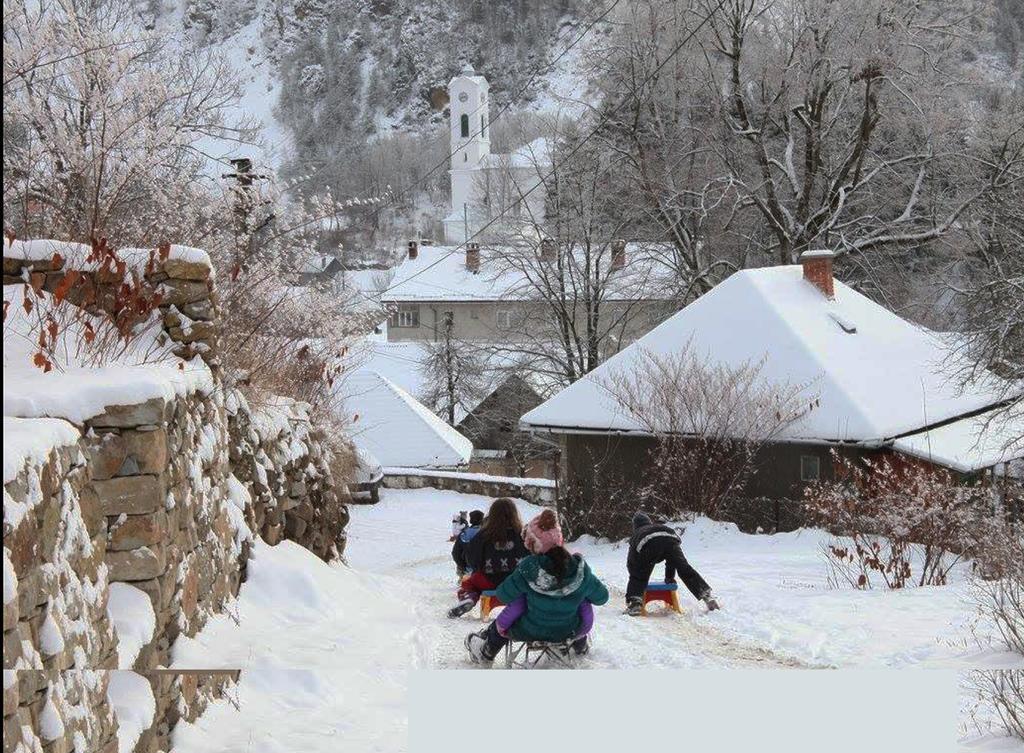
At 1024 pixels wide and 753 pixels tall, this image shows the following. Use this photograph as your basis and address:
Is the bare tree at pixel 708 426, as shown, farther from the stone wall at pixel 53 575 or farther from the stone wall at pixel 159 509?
the stone wall at pixel 53 575

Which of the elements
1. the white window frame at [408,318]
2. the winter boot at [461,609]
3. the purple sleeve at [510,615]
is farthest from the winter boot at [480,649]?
the white window frame at [408,318]

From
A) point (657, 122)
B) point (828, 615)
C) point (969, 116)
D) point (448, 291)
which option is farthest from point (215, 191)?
point (448, 291)

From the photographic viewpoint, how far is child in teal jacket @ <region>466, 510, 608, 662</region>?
19.4 ft

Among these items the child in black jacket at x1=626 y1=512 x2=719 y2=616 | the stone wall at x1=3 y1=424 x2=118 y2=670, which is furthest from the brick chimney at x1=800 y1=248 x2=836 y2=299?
the stone wall at x1=3 y1=424 x2=118 y2=670

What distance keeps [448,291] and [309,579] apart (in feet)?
143

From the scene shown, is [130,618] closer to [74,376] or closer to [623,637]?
[74,376]

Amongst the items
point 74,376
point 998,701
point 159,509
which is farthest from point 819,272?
point 74,376

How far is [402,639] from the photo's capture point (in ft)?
22.0

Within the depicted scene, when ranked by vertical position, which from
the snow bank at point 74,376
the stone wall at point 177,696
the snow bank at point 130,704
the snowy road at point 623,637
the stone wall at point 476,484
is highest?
the snow bank at point 74,376

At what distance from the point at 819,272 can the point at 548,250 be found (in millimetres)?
10091

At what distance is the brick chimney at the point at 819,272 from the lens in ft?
62.4

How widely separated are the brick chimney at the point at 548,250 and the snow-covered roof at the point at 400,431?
17.8 ft

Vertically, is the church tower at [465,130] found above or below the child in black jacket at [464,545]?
above

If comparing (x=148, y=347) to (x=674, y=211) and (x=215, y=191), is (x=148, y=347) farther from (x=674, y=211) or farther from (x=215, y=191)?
(x=674, y=211)
